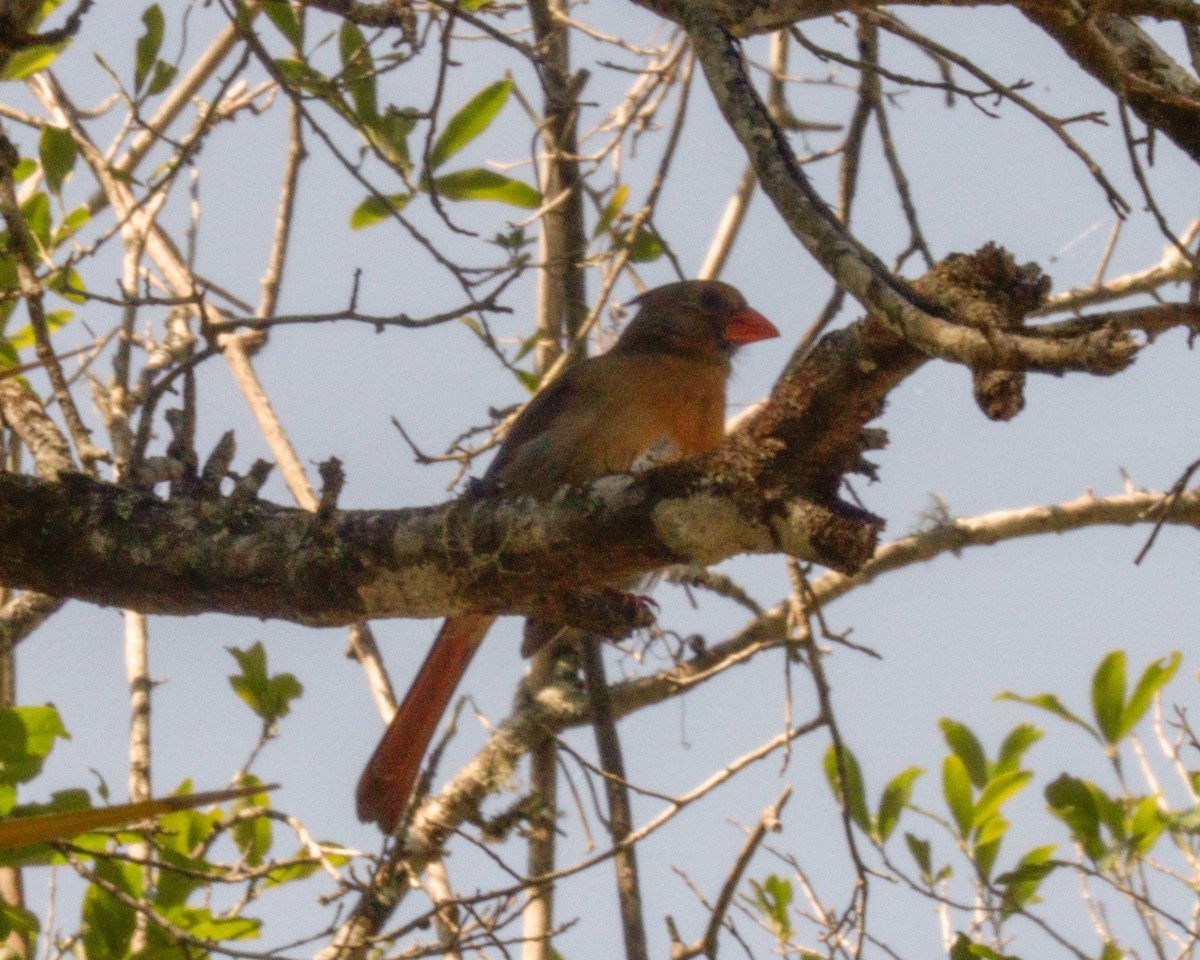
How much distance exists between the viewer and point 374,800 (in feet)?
12.1

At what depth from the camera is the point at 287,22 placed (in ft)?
12.3

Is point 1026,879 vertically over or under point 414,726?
under

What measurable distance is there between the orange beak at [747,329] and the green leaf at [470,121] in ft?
3.79

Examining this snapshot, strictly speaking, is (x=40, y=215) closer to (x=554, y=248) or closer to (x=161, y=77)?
(x=161, y=77)

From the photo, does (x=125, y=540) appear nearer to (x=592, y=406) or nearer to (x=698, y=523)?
(x=698, y=523)

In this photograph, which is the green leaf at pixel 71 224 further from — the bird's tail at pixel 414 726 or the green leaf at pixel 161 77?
the bird's tail at pixel 414 726

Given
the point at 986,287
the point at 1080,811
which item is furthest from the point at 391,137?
the point at 1080,811

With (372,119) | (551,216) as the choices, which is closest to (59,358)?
(372,119)

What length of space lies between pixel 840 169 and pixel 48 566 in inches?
83.7

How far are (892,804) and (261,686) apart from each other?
5.38 feet

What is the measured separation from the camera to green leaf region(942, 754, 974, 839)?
3.84m

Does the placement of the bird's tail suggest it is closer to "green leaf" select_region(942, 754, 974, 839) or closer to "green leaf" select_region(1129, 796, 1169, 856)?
"green leaf" select_region(942, 754, 974, 839)

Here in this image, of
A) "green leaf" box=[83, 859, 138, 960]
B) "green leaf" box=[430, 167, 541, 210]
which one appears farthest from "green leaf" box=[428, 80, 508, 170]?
"green leaf" box=[83, 859, 138, 960]

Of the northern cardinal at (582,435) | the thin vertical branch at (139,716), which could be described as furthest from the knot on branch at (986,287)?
the thin vertical branch at (139,716)
